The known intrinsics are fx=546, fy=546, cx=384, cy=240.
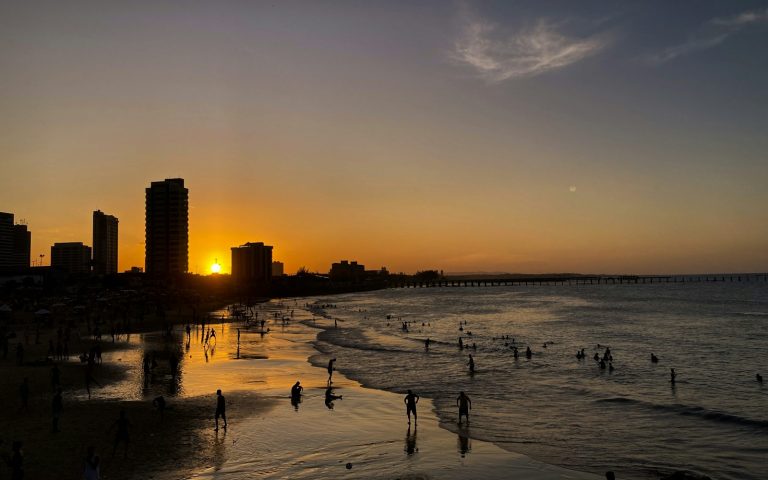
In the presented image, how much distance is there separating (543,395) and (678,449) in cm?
1114

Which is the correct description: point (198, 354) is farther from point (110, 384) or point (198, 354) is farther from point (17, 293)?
point (17, 293)

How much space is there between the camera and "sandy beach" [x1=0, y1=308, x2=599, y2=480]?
18219 millimetres

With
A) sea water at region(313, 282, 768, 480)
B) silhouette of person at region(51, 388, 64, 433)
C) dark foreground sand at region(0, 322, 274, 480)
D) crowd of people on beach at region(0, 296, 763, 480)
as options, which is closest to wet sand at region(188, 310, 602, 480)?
crowd of people on beach at region(0, 296, 763, 480)

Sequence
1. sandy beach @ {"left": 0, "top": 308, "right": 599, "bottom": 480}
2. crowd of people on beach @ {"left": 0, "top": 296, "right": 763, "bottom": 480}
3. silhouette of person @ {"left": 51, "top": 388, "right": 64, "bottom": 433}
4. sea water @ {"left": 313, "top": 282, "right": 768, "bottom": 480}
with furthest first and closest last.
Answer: sea water @ {"left": 313, "top": 282, "right": 768, "bottom": 480}
silhouette of person @ {"left": 51, "top": 388, "right": 64, "bottom": 433}
sandy beach @ {"left": 0, "top": 308, "right": 599, "bottom": 480}
crowd of people on beach @ {"left": 0, "top": 296, "right": 763, "bottom": 480}

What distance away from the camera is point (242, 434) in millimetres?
22234

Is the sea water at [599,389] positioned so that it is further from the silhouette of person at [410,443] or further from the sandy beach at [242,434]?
the sandy beach at [242,434]

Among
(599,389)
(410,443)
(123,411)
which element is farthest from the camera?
(599,389)

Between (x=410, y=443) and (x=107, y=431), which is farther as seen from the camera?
(x=410, y=443)

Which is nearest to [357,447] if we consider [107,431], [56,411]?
[107,431]

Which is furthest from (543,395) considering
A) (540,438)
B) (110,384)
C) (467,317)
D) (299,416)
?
(467,317)

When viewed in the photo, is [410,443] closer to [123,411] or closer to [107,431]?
[123,411]

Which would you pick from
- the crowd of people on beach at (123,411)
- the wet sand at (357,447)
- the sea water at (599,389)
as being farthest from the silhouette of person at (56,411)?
the sea water at (599,389)

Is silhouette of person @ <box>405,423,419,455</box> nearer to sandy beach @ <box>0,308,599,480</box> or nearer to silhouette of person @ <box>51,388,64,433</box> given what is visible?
sandy beach @ <box>0,308,599,480</box>

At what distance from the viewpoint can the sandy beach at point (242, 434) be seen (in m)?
18.2
